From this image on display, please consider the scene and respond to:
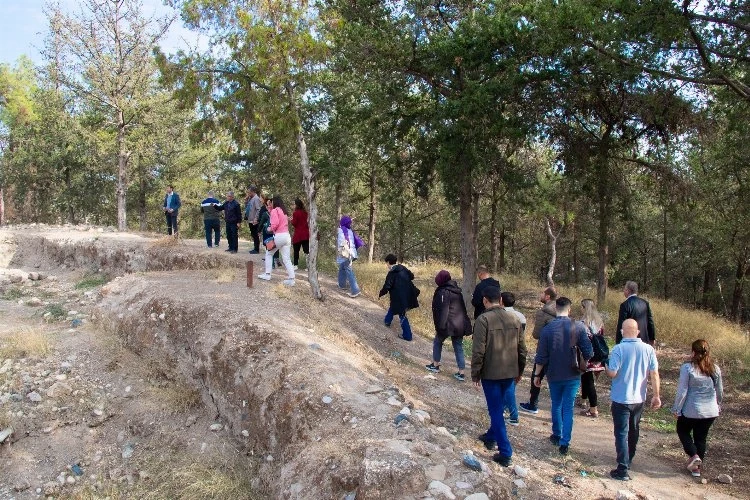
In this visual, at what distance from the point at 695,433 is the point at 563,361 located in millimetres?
1810

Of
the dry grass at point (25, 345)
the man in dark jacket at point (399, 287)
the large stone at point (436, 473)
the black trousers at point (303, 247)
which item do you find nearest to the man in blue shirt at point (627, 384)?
the large stone at point (436, 473)

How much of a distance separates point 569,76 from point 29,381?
38.8ft

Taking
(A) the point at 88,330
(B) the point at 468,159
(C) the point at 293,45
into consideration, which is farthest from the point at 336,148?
(A) the point at 88,330

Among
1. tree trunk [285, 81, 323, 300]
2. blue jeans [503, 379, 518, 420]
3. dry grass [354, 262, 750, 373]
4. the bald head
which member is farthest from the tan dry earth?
dry grass [354, 262, 750, 373]

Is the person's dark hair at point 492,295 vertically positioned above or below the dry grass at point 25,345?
above

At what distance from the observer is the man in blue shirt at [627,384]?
564cm

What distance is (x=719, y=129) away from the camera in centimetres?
1259

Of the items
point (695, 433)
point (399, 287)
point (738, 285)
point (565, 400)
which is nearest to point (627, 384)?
point (565, 400)

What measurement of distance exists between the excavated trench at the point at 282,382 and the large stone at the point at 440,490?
0.30ft

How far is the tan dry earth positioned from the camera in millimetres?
5102

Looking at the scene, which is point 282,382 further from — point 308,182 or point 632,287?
point 632,287

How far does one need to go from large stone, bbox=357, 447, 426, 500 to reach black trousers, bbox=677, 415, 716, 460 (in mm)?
3545

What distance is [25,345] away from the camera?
8.63 metres

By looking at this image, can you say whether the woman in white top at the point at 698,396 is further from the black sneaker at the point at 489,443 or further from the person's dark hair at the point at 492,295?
the person's dark hair at the point at 492,295
